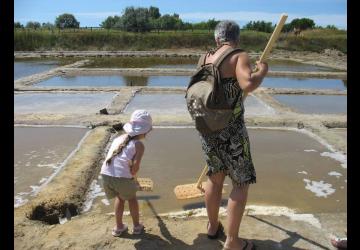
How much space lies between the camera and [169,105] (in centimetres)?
881

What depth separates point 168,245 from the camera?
2916 millimetres

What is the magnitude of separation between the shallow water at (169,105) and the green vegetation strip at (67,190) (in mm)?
2946

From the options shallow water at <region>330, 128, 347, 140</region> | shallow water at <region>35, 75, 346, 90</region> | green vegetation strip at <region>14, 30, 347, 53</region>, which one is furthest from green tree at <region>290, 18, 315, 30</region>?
shallow water at <region>330, 128, 347, 140</region>

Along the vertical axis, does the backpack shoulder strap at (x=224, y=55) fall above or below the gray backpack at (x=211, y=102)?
above

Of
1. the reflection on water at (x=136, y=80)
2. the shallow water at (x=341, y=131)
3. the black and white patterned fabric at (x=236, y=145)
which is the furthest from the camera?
the reflection on water at (x=136, y=80)

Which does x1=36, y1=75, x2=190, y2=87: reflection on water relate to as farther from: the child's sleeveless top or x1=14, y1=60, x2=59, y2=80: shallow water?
the child's sleeveless top

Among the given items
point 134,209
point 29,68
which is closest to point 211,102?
point 134,209

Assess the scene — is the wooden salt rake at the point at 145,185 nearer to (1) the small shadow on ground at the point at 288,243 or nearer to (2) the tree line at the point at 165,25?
(1) the small shadow on ground at the point at 288,243

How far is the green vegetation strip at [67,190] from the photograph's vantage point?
3.59 meters

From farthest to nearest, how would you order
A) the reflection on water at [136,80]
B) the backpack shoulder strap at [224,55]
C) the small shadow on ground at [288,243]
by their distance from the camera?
the reflection on water at [136,80] < the small shadow on ground at [288,243] < the backpack shoulder strap at [224,55]

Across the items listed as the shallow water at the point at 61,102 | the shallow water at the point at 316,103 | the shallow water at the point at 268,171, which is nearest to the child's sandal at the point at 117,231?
the shallow water at the point at 268,171
